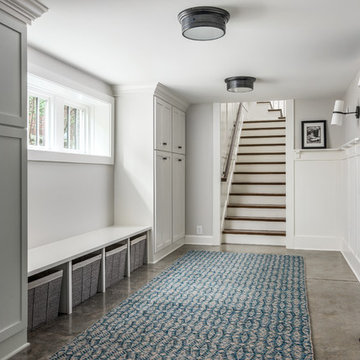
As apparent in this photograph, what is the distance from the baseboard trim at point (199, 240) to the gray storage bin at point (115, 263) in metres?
Answer: 2.01

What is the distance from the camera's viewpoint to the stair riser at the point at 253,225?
20.4 feet

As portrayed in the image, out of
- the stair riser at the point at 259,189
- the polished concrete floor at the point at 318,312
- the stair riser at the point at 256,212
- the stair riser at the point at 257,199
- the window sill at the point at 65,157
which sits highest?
the window sill at the point at 65,157

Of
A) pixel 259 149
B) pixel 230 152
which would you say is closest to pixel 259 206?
pixel 230 152

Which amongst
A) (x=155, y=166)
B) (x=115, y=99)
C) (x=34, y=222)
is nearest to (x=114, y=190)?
(x=155, y=166)

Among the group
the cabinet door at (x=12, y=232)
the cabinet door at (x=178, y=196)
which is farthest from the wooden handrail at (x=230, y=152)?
the cabinet door at (x=12, y=232)

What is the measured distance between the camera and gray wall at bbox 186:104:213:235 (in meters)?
6.09

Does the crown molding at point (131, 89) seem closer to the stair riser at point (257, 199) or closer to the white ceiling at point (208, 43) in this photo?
the white ceiling at point (208, 43)

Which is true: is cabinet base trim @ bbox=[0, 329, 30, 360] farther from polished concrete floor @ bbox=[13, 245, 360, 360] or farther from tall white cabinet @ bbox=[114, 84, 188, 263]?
tall white cabinet @ bbox=[114, 84, 188, 263]

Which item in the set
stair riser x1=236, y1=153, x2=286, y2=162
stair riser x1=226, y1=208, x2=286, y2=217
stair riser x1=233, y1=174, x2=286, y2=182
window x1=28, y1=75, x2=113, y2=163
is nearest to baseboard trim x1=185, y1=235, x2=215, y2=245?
stair riser x1=226, y1=208, x2=286, y2=217

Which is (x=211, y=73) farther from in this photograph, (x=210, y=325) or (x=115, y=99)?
(x=210, y=325)

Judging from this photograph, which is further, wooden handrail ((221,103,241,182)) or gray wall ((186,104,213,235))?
wooden handrail ((221,103,241,182))

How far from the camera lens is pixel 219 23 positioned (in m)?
2.69

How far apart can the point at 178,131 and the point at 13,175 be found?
3.57 meters

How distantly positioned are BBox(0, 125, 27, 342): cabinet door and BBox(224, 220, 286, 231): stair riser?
4242 mm
